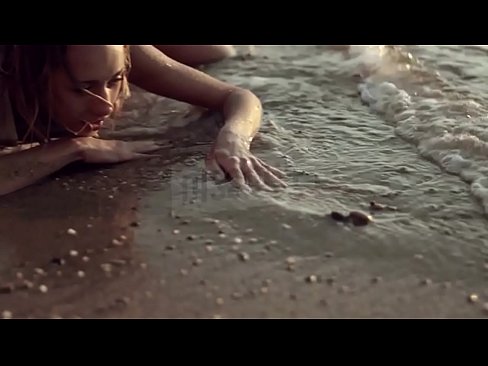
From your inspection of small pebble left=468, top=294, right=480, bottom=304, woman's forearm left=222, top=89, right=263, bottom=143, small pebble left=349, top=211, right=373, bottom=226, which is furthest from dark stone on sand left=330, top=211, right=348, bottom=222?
woman's forearm left=222, top=89, right=263, bottom=143

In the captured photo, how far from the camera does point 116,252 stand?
2.42 m

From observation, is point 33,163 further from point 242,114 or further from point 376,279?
point 376,279

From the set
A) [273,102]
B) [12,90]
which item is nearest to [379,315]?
[12,90]

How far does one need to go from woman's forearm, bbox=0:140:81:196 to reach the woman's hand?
51 centimetres

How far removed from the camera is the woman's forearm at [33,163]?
9.34ft

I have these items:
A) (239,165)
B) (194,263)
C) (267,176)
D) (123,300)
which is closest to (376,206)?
(267,176)

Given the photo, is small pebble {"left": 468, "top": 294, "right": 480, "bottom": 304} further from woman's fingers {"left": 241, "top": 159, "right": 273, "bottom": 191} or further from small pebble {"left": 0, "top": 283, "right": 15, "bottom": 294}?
small pebble {"left": 0, "top": 283, "right": 15, "bottom": 294}

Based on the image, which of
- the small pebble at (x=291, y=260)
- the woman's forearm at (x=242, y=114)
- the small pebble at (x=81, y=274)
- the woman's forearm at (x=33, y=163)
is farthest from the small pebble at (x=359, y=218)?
the woman's forearm at (x=33, y=163)

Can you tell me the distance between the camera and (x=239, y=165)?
288 cm

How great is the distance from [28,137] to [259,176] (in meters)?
0.90

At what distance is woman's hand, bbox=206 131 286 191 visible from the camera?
2.83 metres

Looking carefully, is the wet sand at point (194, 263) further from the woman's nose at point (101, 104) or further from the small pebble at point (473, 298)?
the woman's nose at point (101, 104)
